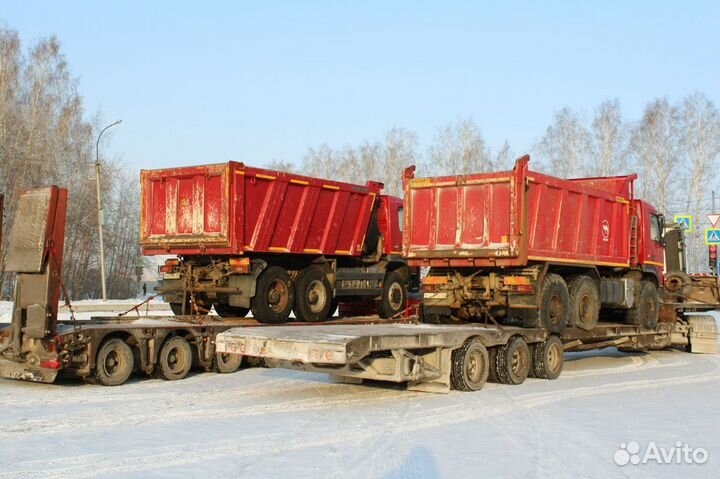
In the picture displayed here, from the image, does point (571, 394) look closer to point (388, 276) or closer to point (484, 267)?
point (484, 267)

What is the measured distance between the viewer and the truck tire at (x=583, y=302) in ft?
44.1

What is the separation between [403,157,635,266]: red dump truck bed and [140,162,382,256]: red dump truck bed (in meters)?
2.60

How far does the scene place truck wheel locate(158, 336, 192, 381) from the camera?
12.0m

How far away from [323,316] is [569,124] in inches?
1411

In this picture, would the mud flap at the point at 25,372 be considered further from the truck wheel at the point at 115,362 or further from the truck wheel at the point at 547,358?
the truck wheel at the point at 547,358

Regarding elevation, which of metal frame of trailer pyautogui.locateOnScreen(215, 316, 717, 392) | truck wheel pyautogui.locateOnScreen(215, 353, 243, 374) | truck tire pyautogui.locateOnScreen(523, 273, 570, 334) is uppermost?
truck tire pyautogui.locateOnScreen(523, 273, 570, 334)

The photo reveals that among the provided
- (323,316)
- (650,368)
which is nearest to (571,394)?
(650,368)

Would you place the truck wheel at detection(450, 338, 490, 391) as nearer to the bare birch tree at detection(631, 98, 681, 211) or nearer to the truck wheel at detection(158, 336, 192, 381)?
the truck wheel at detection(158, 336, 192, 381)

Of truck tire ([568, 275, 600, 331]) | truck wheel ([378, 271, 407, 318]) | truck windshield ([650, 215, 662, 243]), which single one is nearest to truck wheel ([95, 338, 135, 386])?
truck wheel ([378, 271, 407, 318])

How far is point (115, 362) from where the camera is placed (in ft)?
37.8

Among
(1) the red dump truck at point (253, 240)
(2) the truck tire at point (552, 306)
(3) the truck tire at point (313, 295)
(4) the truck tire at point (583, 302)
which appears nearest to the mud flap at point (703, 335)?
(4) the truck tire at point (583, 302)

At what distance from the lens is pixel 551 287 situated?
12.6 metres

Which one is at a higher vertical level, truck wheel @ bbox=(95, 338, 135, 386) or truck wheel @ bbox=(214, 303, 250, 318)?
truck wheel @ bbox=(214, 303, 250, 318)

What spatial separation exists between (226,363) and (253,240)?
2296mm
